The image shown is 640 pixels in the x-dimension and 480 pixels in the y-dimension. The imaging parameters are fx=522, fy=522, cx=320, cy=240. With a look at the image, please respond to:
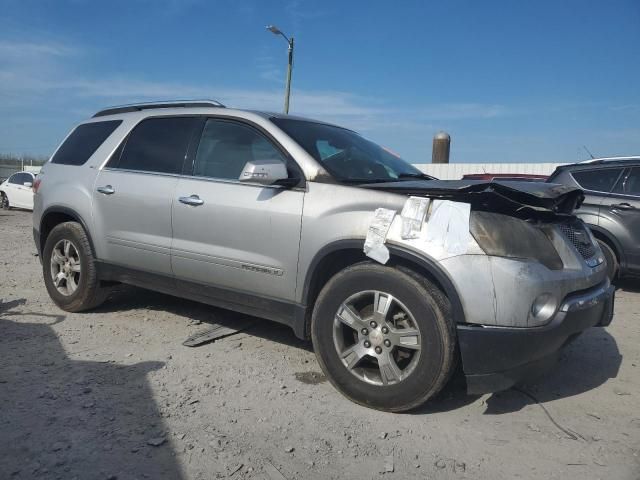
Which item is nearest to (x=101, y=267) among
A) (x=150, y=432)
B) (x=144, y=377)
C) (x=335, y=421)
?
(x=144, y=377)

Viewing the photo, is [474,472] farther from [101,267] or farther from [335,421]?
[101,267]

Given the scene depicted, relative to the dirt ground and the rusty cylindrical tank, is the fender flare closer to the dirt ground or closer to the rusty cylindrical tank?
the dirt ground

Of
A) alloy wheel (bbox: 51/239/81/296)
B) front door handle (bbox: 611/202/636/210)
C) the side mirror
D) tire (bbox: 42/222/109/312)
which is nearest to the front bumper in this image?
the side mirror

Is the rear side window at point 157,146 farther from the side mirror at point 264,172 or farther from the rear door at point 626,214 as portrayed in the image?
the rear door at point 626,214

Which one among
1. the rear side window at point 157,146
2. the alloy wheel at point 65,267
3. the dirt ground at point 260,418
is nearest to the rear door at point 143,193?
the rear side window at point 157,146

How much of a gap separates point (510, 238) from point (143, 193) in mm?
2864

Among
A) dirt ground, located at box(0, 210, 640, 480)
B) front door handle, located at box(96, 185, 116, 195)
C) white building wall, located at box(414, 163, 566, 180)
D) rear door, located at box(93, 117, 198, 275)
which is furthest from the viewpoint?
white building wall, located at box(414, 163, 566, 180)

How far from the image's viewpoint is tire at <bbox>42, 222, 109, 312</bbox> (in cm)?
470

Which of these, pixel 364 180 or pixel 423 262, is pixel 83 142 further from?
pixel 423 262

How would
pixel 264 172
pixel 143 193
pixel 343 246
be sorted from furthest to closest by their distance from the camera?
pixel 143 193 → pixel 264 172 → pixel 343 246

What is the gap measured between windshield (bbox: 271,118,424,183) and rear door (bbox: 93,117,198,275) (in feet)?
3.14

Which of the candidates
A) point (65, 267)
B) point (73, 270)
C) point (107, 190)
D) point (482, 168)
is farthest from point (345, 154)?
point (482, 168)

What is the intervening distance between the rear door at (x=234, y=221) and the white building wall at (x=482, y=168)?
12275 millimetres

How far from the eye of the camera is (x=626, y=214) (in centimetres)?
654
